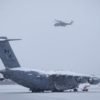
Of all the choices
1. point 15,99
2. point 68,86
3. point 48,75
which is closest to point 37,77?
point 48,75

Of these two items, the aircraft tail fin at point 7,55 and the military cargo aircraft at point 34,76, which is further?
the aircraft tail fin at point 7,55

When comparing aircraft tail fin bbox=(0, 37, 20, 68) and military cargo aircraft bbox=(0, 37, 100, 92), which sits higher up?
aircraft tail fin bbox=(0, 37, 20, 68)

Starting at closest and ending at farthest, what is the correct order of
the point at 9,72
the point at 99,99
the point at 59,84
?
the point at 99,99 → the point at 9,72 → the point at 59,84

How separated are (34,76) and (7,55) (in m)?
3.85

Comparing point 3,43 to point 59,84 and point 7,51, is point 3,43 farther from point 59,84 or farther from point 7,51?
point 59,84

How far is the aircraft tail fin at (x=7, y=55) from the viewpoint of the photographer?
4962 centimetres

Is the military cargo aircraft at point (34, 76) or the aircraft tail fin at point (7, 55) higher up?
the aircraft tail fin at point (7, 55)

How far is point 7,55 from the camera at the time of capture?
5006 centimetres

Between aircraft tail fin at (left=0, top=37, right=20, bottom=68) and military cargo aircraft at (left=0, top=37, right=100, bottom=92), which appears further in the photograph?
aircraft tail fin at (left=0, top=37, right=20, bottom=68)

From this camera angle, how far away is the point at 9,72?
48.2 m

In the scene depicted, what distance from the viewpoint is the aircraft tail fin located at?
49625 millimetres

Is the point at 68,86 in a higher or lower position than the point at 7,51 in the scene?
lower

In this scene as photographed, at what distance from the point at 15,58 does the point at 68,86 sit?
7.32 metres

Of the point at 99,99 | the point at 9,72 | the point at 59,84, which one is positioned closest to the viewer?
the point at 99,99
